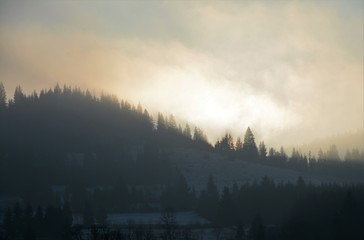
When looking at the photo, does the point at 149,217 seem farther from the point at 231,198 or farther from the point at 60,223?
the point at 60,223

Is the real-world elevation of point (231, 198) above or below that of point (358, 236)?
above

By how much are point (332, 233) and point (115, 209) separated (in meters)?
79.1

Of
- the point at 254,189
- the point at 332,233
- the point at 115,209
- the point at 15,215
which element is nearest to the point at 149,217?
the point at 115,209

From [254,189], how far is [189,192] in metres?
25.1

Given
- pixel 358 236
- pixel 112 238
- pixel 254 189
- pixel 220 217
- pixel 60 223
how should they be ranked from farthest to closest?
pixel 254 189 < pixel 220 217 < pixel 60 223 < pixel 358 236 < pixel 112 238

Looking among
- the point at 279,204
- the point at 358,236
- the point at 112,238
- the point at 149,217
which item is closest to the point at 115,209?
the point at 149,217

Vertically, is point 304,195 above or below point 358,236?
above

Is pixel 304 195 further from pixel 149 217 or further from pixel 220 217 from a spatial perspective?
pixel 149 217

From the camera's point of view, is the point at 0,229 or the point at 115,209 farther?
the point at 115,209

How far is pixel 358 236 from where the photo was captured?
122062 mm

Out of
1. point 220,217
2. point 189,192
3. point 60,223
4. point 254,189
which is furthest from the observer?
point 189,192

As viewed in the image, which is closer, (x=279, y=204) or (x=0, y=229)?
(x=0, y=229)

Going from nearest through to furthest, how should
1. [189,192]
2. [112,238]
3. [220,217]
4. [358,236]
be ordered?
[112,238] → [358,236] → [220,217] → [189,192]

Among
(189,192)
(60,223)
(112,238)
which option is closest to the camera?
(112,238)
